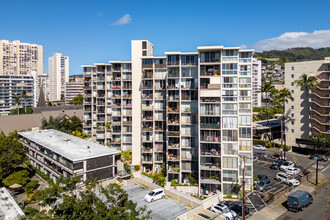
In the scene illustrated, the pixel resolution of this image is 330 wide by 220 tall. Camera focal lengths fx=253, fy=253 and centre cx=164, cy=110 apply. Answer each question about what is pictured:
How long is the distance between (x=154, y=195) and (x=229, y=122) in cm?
1977

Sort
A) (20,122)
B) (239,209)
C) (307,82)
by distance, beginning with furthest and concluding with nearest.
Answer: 1. (20,122)
2. (307,82)
3. (239,209)

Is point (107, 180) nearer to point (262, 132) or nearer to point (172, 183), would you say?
point (172, 183)

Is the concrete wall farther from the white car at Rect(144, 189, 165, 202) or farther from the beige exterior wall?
the beige exterior wall

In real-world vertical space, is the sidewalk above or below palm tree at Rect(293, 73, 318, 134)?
below

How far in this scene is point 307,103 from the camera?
73812 millimetres

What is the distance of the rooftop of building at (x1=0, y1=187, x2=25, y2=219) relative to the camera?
1234 inches

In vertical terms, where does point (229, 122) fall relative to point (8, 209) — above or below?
above

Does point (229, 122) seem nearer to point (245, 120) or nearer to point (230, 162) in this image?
point (245, 120)

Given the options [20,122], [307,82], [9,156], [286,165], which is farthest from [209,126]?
[20,122]

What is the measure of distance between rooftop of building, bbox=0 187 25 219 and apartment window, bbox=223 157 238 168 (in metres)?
33.9

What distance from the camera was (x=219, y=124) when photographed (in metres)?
48.6

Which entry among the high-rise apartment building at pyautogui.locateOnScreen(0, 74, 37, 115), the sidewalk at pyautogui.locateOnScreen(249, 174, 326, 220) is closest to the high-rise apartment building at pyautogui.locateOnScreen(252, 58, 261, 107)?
the sidewalk at pyautogui.locateOnScreen(249, 174, 326, 220)

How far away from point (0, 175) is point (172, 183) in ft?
116

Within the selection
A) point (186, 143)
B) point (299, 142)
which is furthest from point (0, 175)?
point (299, 142)
